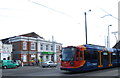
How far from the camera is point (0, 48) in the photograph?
145ft

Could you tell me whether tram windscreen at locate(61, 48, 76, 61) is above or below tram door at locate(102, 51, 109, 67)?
above

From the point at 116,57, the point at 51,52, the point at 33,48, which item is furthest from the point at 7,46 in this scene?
the point at 116,57

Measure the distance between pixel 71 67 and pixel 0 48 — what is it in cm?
2902

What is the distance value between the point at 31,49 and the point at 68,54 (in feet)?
109

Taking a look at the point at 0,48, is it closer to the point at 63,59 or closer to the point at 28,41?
the point at 28,41

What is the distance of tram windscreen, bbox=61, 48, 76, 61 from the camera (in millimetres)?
19598

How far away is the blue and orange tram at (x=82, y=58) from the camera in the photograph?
19.3 metres

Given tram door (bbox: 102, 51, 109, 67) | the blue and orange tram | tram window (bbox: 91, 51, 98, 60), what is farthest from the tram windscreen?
tram door (bbox: 102, 51, 109, 67)

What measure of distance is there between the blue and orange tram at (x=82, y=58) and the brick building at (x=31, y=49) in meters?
29.4

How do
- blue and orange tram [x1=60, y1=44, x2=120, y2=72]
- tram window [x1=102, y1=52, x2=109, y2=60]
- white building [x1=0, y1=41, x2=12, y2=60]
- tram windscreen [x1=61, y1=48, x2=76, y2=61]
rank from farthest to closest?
→ white building [x1=0, y1=41, x2=12, y2=60]
tram window [x1=102, y1=52, x2=109, y2=60]
tram windscreen [x1=61, y1=48, x2=76, y2=61]
blue and orange tram [x1=60, y1=44, x2=120, y2=72]

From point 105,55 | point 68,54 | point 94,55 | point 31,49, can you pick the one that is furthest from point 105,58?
point 31,49

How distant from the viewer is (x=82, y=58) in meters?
19.9

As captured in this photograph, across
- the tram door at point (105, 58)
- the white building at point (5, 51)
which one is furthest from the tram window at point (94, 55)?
the white building at point (5, 51)

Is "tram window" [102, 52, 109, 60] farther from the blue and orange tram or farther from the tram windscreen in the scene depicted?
the tram windscreen
